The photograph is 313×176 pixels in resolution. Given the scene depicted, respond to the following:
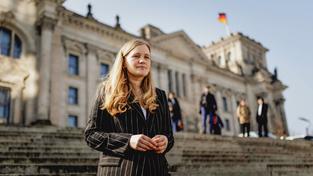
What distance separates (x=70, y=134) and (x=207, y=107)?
7245 mm

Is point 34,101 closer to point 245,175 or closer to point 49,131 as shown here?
point 49,131

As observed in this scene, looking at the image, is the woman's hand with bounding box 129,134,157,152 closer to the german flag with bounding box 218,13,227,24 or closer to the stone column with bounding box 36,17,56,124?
the stone column with bounding box 36,17,56,124

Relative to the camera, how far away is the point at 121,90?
7.90ft

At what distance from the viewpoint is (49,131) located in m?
11.0

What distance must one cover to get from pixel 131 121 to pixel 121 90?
9.9 inches

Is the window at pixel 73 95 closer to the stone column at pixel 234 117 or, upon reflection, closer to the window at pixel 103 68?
the window at pixel 103 68

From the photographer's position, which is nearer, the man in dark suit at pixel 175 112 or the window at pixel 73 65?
the man in dark suit at pixel 175 112

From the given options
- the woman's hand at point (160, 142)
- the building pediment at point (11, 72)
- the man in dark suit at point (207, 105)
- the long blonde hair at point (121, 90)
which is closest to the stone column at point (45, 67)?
the building pediment at point (11, 72)

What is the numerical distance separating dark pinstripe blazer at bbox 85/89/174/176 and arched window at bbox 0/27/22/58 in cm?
2369

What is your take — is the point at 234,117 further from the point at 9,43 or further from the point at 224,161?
the point at 224,161

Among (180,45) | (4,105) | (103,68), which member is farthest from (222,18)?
Answer: (4,105)

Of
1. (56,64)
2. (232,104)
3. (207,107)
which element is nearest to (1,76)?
(56,64)

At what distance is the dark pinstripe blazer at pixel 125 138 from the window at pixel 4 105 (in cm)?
2249

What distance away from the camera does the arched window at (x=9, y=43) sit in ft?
76.7
